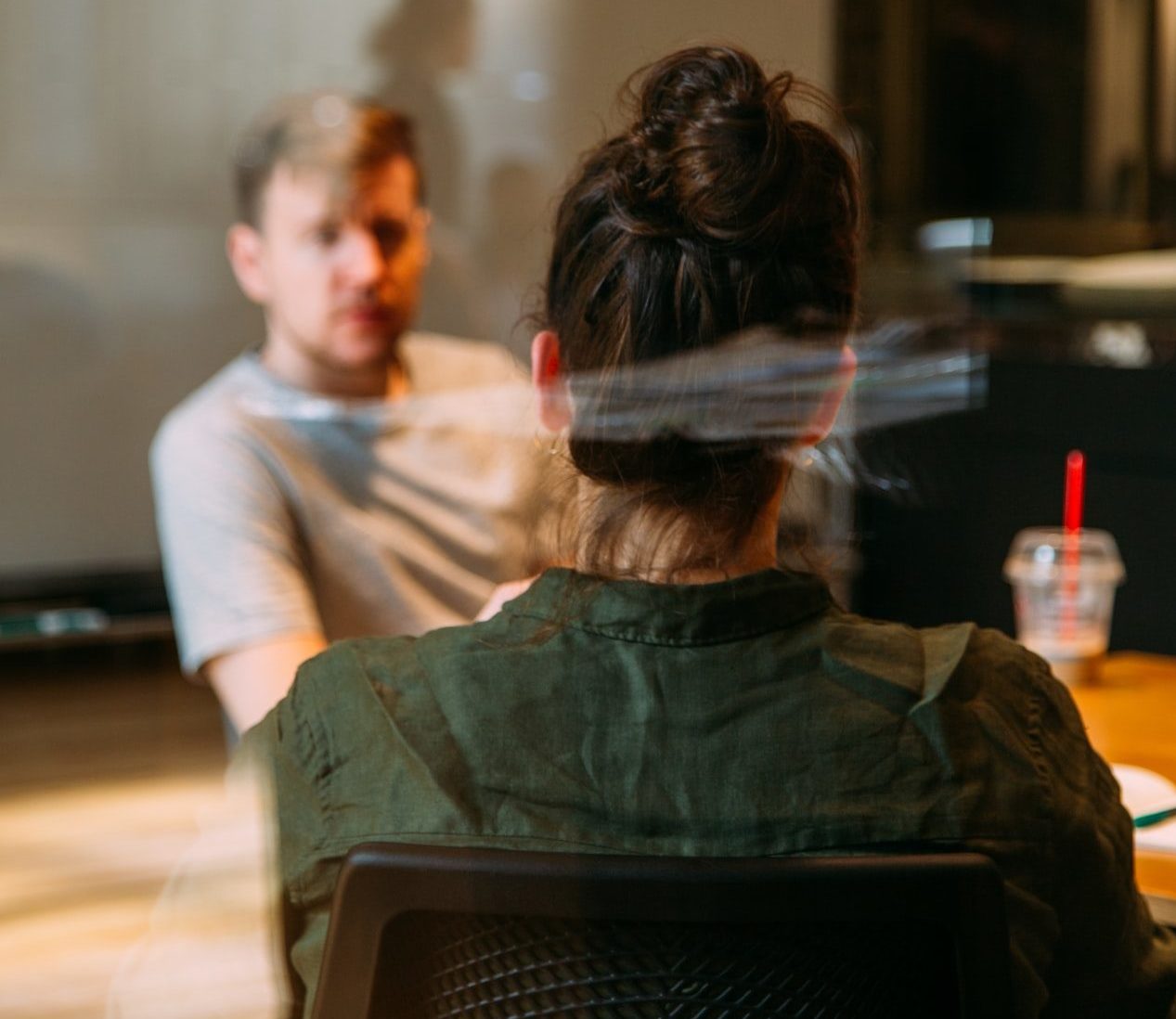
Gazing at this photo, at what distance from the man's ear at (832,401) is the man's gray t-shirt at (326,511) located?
24 cm

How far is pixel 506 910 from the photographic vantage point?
54cm

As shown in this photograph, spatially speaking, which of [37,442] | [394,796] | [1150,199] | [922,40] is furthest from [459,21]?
[1150,199]

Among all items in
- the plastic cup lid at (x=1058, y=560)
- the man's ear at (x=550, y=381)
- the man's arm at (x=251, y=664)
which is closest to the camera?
the man's ear at (x=550, y=381)

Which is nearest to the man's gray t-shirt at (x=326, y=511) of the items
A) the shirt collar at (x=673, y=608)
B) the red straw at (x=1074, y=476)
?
the shirt collar at (x=673, y=608)

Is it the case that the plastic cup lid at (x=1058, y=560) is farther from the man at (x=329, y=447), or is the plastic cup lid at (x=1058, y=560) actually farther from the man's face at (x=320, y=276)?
the man's face at (x=320, y=276)

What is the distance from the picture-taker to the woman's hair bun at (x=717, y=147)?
2.22 feet

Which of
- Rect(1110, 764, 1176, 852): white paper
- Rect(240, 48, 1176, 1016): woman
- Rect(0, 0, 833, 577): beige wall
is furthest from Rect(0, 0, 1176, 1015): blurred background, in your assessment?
Rect(1110, 764, 1176, 852): white paper

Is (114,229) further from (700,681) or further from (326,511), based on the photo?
(700,681)

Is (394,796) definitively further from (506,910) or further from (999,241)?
(999,241)

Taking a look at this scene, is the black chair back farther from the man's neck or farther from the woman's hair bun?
the man's neck

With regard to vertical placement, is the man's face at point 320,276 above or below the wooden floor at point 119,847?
above

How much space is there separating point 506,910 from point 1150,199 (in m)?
3.32

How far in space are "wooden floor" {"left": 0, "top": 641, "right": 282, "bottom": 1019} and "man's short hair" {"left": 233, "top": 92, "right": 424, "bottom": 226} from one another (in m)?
0.44

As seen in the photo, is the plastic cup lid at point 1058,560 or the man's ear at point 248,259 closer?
the man's ear at point 248,259
